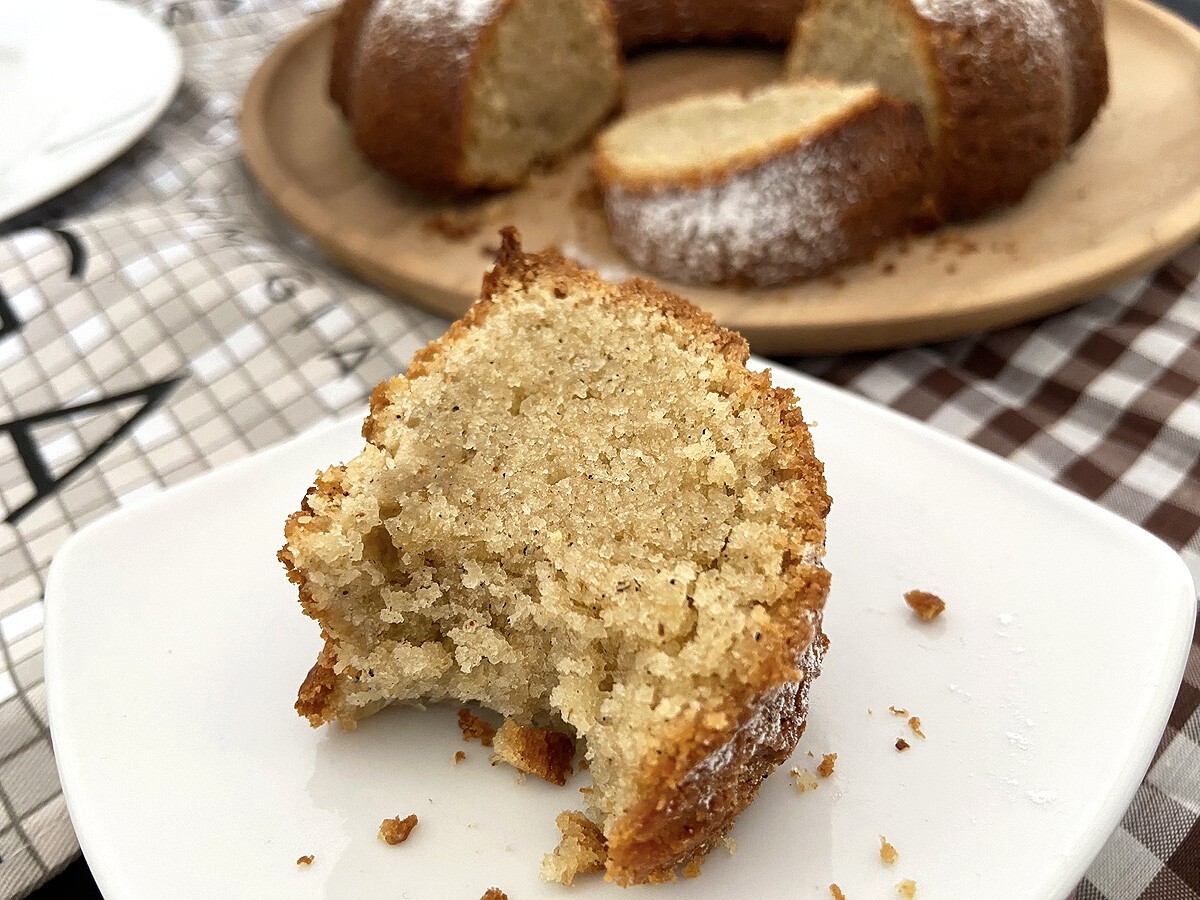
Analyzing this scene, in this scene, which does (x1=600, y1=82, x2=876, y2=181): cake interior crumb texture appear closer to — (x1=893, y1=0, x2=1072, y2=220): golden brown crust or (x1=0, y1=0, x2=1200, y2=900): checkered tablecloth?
(x1=893, y1=0, x2=1072, y2=220): golden brown crust

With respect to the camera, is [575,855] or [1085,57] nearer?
[575,855]

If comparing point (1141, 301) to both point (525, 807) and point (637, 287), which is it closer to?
point (637, 287)

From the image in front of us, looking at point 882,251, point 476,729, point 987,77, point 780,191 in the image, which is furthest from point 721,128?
point 476,729

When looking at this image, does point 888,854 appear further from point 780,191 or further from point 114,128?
point 114,128

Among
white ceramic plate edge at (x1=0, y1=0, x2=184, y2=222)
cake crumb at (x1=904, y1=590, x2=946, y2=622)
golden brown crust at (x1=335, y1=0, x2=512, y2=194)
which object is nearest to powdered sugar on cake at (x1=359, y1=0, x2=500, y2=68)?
golden brown crust at (x1=335, y1=0, x2=512, y2=194)

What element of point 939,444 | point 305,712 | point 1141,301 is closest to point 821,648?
point 939,444

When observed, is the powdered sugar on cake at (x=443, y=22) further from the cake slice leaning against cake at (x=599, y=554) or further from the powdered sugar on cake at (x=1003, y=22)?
the cake slice leaning against cake at (x=599, y=554)
